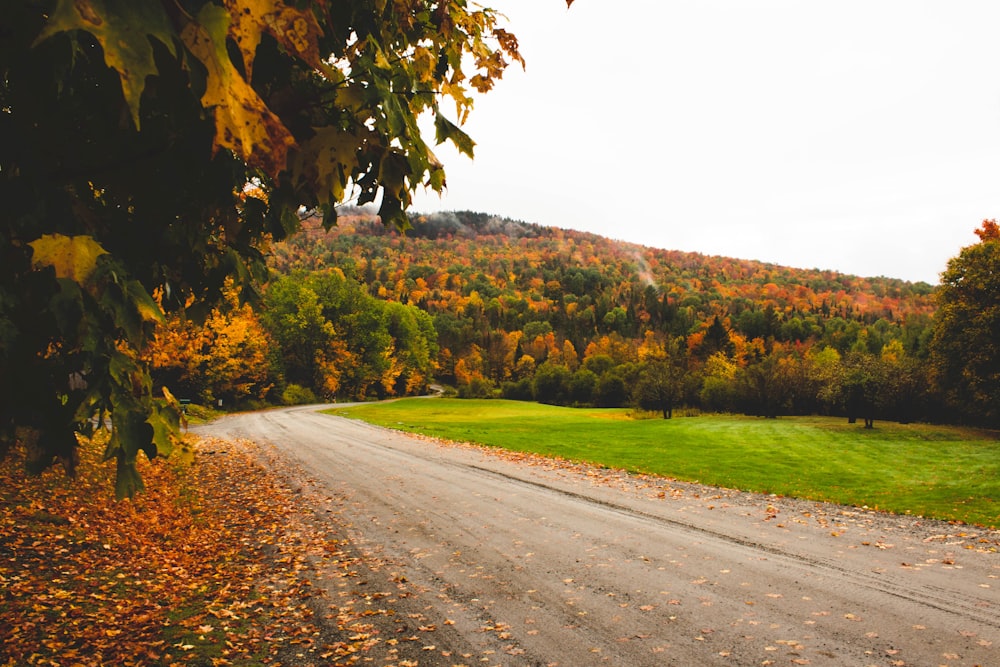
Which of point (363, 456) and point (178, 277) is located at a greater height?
point (178, 277)

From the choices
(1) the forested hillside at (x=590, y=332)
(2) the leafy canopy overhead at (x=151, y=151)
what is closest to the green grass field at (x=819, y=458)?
(1) the forested hillside at (x=590, y=332)

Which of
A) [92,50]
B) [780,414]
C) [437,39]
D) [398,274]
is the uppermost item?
[398,274]

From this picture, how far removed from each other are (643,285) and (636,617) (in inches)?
7280

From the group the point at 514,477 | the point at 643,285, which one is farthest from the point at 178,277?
the point at 643,285

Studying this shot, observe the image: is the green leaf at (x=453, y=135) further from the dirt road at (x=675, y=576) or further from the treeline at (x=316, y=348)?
the treeline at (x=316, y=348)

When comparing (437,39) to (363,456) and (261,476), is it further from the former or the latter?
(363,456)

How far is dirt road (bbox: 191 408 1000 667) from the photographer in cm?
501

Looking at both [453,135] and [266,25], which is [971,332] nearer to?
[453,135]

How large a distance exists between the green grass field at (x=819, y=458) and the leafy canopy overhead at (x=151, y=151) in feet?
38.9

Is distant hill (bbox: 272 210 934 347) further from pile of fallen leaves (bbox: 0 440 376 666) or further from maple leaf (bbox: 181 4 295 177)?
maple leaf (bbox: 181 4 295 177)

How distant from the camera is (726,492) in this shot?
41.7 ft

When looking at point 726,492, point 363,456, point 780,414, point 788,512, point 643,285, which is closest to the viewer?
point 788,512

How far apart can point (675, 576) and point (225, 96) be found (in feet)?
22.8

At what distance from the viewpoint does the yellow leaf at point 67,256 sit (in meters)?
1.89
